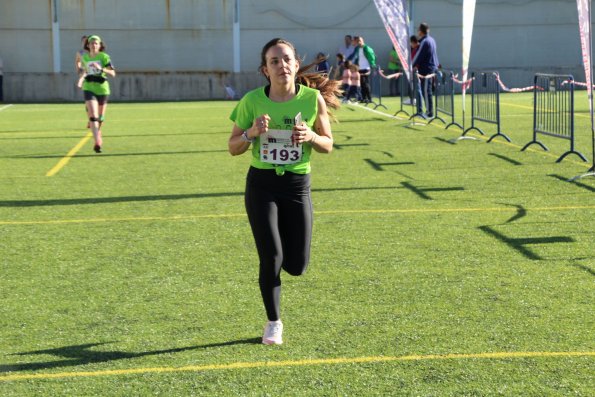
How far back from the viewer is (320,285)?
7691mm

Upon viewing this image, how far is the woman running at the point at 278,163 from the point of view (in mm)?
6125

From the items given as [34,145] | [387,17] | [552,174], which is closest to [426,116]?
[387,17]

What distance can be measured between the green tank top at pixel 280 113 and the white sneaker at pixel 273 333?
0.85 m

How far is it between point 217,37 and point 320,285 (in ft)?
113

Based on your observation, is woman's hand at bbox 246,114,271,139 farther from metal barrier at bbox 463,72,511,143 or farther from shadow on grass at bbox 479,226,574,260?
metal barrier at bbox 463,72,511,143

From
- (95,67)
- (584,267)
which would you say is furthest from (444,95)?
(584,267)

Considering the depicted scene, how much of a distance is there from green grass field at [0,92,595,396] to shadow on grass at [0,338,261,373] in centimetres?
1

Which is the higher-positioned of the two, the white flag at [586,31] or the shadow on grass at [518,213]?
the white flag at [586,31]

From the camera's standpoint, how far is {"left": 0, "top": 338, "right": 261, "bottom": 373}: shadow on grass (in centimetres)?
572

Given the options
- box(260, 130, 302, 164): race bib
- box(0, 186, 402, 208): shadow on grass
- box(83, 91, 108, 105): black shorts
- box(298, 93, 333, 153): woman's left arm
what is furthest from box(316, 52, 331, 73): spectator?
box(83, 91, 108, 105): black shorts

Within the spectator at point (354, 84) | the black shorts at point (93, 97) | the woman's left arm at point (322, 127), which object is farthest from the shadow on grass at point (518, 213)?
the spectator at point (354, 84)

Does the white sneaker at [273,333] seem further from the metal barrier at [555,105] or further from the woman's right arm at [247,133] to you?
the metal barrier at [555,105]

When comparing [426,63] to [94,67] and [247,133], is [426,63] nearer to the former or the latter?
[94,67]

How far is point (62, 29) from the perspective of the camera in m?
40.4
